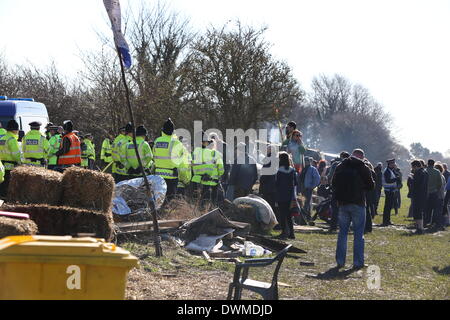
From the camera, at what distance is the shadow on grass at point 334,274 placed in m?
10.2

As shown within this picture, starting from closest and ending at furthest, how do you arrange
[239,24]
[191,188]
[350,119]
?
[191,188] → [239,24] → [350,119]

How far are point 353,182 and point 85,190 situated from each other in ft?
14.6

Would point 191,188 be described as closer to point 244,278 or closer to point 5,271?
point 244,278

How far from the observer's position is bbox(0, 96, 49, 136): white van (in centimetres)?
1768

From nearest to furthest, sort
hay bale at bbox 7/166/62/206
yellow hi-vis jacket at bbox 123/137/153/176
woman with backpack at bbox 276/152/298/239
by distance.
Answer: hay bale at bbox 7/166/62/206 → yellow hi-vis jacket at bbox 123/137/153/176 → woman with backpack at bbox 276/152/298/239

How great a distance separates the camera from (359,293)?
9.04 metres

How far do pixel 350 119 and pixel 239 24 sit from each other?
58.4 meters

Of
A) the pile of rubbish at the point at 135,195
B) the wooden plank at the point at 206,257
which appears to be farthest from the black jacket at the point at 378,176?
the wooden plank at the point at 206,257

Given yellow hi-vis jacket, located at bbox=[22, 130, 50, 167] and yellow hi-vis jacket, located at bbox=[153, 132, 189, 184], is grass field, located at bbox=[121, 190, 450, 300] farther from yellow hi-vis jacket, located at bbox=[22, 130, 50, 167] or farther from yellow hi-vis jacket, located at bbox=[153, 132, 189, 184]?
yellow hi-vis jacket, located at bbox=[22, 130, 50, 167]

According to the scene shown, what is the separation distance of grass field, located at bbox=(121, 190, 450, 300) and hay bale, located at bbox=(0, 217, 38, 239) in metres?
1.35

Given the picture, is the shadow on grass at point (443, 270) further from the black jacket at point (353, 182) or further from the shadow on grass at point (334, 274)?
the black jacket at point (353, 182)

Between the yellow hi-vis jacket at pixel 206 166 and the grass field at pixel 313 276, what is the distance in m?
2.74

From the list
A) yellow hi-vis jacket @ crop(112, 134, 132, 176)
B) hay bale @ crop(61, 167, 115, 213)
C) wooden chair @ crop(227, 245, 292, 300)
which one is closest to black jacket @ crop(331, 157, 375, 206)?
hay bale @ crop(61, 167, 115, 213)

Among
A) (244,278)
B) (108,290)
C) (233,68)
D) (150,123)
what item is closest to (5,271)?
(108,290)
